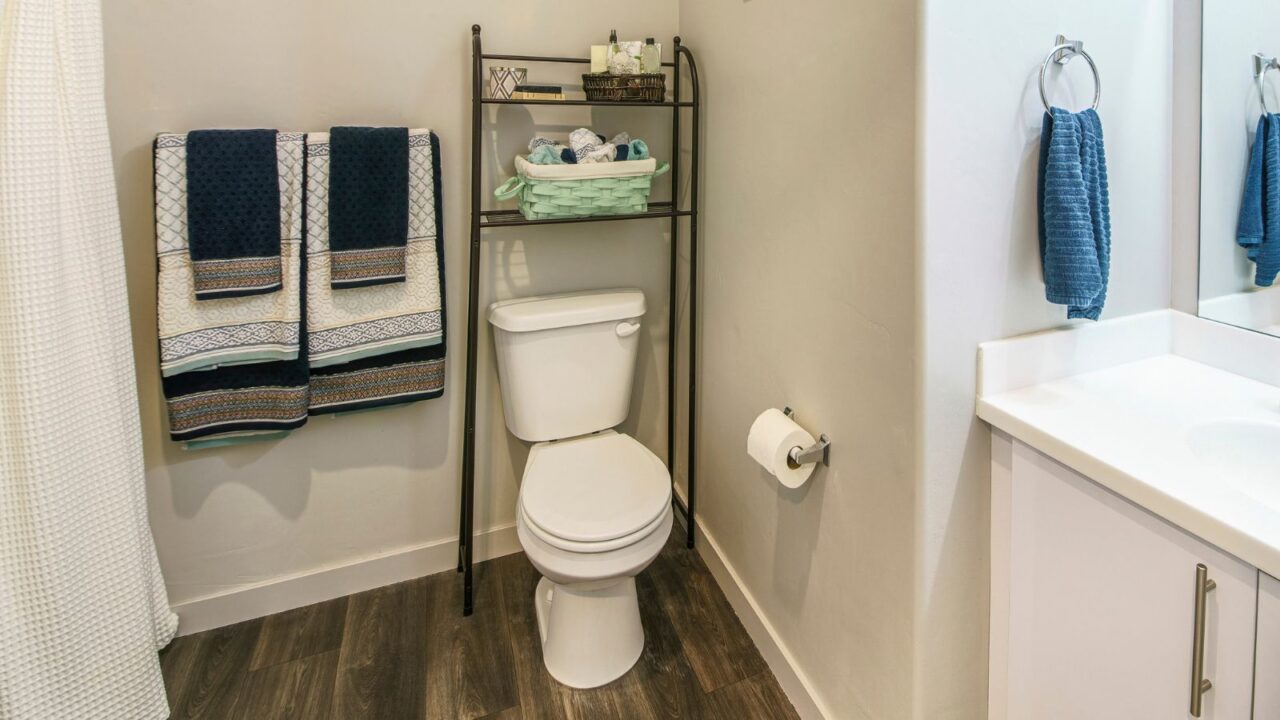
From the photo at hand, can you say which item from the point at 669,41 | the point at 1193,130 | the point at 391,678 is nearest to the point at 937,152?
the point at 1193,130

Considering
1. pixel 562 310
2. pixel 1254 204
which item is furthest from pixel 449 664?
pixel 1254 204

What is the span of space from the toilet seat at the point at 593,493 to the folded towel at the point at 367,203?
626mm

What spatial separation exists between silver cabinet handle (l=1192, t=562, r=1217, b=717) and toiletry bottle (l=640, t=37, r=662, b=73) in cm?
152

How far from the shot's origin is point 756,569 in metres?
1.83

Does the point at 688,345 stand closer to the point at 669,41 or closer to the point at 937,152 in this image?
the point at 669,41

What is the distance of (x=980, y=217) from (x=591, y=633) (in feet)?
4.08

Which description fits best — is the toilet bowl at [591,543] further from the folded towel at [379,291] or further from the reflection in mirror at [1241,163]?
the reflection in mirror at [1241,163]

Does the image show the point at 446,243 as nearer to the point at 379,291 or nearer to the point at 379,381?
the point at 379,291

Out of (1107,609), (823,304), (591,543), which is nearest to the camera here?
(1107,609)

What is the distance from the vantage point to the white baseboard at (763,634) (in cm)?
160

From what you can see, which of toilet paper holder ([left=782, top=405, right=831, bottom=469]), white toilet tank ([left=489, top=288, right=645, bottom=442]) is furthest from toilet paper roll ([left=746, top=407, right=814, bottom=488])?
white toilet tank ([left=489, top=288, right=645, bottom=442])

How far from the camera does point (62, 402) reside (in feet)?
4.02

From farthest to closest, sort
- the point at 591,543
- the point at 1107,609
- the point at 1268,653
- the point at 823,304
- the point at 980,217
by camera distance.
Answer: the point at 591,543, the point at 823,304, the point at 980,217, the point at 1107,609, the point at 1268,653

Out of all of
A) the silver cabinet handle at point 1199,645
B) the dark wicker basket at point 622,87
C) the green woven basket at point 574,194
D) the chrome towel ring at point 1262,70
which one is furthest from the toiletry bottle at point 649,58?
the silver cabinet handle at point 1199,645
